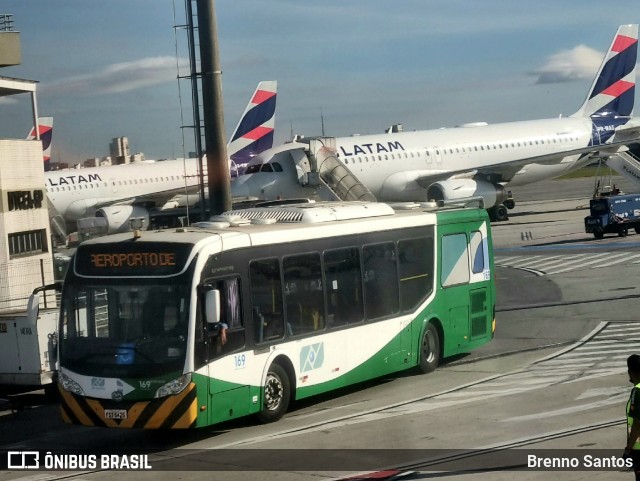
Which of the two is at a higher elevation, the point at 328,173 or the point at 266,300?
the point at 328,173

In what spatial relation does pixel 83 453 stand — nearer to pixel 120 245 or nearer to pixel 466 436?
pixel 120 245

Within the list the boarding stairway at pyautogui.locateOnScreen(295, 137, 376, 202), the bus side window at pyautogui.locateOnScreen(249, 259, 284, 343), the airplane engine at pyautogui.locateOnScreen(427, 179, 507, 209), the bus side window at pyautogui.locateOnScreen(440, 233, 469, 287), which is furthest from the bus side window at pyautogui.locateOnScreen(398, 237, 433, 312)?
the airplane engine at pyautogui.locateOnScreen(427, 179, 507, 209)

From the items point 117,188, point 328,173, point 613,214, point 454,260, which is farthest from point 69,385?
point 117,188

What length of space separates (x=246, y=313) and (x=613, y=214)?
31.3 m

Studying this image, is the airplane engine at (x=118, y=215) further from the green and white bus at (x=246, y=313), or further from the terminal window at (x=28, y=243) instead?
the green and white bus at (x=246, y=313)

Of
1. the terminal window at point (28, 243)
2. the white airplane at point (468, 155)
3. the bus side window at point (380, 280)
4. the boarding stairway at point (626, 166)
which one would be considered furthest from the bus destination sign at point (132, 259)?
the boarding stairway at point (626, 166)

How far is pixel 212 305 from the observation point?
1330 centimetres

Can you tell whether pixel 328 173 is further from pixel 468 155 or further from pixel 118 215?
pixel 468 155

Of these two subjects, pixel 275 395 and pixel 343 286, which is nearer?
pixel 275 395

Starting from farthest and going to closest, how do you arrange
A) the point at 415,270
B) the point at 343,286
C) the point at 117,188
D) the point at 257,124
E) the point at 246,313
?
1. the point at 257,124
2. the point at 117,188
3. the point at 415,270
4. the point at 343,286
5. the point at 246,313

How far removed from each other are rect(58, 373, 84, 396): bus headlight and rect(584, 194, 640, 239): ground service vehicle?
32074mm

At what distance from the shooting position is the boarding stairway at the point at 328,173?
42.8m

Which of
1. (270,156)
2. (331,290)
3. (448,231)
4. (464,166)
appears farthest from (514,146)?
(331,290)

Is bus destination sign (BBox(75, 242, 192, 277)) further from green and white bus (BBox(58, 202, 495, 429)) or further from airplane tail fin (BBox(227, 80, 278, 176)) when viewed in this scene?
airplane tail fin (BBox(227, 80, 278, 176))
